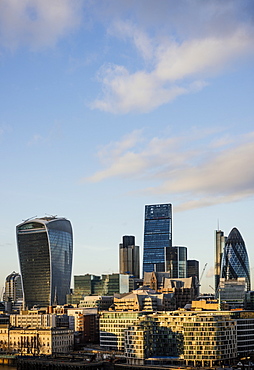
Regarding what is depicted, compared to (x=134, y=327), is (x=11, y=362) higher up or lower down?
lower down

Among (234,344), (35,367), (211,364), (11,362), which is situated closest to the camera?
(211,364)

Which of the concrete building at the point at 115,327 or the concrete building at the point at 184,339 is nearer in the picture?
the concrete building at the point at 184,339

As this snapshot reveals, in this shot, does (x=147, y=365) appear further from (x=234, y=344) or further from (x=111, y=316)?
(x=111, y=316)

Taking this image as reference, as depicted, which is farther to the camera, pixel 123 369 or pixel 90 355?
pixel 90 355

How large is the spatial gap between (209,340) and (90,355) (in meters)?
44.5

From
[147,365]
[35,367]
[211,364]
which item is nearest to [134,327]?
[147,365]

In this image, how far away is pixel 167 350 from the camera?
163250mm

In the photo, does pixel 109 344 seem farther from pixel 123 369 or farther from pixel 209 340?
pixel 209 340

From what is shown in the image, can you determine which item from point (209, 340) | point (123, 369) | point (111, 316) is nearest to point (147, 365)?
point (123, 369)

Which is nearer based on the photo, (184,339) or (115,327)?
(184,339)

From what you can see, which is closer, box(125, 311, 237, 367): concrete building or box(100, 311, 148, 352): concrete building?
box(125, 311, 237, 367): concrete building

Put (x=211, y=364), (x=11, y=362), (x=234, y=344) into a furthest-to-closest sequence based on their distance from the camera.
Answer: (x=11, y=362) → (x=234, y=344) → (x=211, y=364)

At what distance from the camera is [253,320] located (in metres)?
174

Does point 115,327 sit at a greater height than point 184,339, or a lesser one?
lesser
